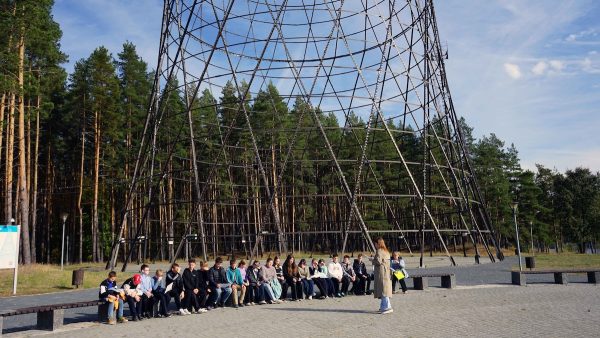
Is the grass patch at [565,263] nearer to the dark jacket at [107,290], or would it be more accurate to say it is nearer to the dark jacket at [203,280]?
the dark jacket at [203,280]

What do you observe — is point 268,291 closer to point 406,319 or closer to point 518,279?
point 406,319

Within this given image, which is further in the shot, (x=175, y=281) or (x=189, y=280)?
(x=189, y=280)

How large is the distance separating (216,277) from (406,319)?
4.33 m

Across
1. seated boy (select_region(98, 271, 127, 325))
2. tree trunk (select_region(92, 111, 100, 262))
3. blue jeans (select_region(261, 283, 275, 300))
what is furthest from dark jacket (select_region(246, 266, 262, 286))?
tree trunk (select_region(92, 111, 100, 262))

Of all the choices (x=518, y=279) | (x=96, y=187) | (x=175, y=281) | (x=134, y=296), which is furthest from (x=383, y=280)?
(x=96, y=187)

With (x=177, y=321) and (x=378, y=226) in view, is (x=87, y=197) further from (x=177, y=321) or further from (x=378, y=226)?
(x=177, y=321)

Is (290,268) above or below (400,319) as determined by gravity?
above

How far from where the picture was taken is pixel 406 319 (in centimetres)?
803

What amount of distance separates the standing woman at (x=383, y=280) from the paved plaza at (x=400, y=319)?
10.7 inches

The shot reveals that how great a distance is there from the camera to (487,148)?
166 feet

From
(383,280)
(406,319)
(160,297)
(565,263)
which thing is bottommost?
(565,263)

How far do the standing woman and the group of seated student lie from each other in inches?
102

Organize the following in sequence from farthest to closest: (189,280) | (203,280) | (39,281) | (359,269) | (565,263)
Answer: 1. (565,263)
2. (39,281)
3. (359,269)
4. (203,280)
5. (189,280)

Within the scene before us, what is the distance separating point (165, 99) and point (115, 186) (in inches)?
767
